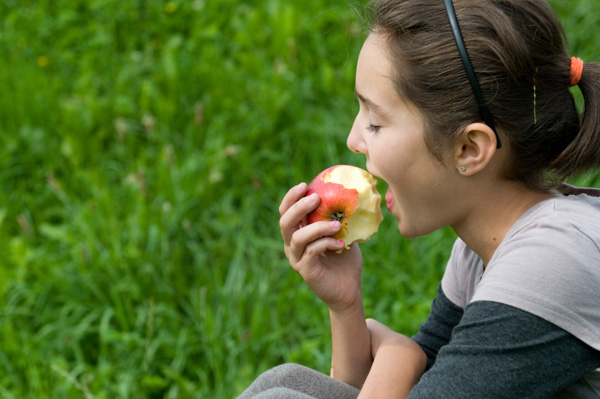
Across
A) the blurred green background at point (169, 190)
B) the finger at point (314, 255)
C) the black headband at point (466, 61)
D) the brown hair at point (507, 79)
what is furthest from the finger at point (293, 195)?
the blurred green background at point (169, 190)

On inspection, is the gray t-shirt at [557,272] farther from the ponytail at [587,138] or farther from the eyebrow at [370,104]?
the eyebrow at [370,104]

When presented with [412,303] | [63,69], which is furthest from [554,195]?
[63,69]

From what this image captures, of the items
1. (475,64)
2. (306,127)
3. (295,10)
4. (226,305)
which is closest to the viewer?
(475,64)

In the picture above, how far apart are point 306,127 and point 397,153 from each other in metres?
1.86

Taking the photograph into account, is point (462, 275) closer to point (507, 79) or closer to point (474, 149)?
point (474, 149)

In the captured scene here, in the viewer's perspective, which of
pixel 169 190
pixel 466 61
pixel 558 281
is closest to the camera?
pixel 558 281

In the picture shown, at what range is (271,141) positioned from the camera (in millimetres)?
3447

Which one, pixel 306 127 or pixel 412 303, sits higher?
pixel 306 127

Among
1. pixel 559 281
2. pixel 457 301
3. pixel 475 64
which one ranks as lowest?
pixel 457 301

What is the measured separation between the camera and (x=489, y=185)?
157cm

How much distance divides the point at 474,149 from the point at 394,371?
0.55m

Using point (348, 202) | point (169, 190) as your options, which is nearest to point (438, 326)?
point (348, 202)

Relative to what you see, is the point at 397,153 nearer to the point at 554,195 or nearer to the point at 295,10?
the point at 554,195

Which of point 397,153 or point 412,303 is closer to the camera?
point 397,153
